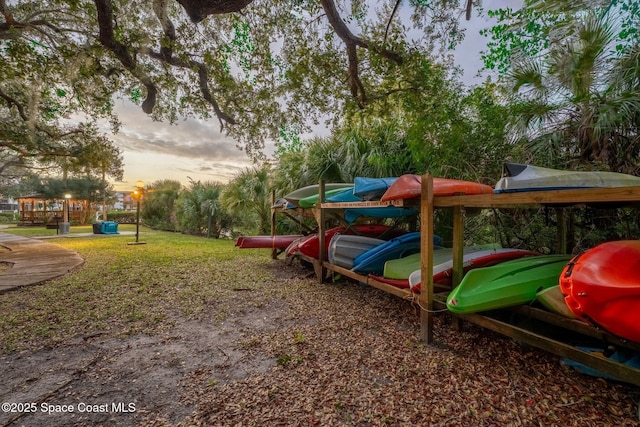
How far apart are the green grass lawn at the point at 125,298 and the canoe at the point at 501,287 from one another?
8.70ft

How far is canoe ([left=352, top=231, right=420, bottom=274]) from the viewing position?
12.9ft

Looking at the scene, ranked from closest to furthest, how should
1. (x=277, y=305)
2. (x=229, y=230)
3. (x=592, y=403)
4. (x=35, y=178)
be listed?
(x=592, y=403)
(x=277, y=305)
(x=229, y=230)
(x=35, y=178)

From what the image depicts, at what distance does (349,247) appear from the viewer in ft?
14.8

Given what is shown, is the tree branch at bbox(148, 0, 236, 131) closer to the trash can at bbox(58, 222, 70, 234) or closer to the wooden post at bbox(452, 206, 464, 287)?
the wooden post at bbox(452, 206, 464, 287)

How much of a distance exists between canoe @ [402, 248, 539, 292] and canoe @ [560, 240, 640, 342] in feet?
3.82

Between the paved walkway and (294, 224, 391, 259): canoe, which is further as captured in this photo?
(294, 224, 391, 259): canoe

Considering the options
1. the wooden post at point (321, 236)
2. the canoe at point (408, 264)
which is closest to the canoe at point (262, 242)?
the wooden post at point (321, 236)

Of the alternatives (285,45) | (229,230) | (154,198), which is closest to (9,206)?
(154,198)

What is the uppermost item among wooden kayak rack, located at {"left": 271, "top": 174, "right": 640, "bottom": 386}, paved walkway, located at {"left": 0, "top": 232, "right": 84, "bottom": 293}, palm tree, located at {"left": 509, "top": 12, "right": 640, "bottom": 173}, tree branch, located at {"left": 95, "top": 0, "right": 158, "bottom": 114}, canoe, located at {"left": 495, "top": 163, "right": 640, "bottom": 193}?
tree branch, located at {"left": 95, "top": 0, "right": 158, "bottom": 114}

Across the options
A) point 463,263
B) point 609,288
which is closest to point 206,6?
point 463,263

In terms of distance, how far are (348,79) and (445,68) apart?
1790mm

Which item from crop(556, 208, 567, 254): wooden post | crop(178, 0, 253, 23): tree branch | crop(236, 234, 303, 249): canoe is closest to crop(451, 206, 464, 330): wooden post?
crop(556, 208, 567, 254): wooden post

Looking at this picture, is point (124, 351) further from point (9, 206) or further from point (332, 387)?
point (9, 206)

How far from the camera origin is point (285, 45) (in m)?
Result: 5.77
